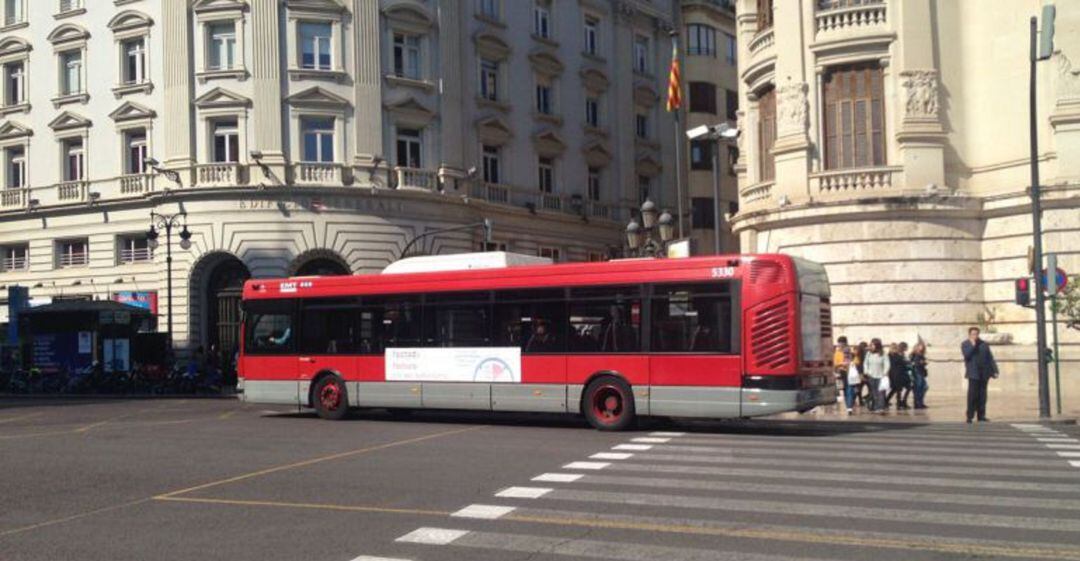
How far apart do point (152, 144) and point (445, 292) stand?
76.8 ft

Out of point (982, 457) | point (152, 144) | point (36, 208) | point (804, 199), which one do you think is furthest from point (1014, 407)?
point (36, 208)

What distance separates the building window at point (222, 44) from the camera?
37.3m

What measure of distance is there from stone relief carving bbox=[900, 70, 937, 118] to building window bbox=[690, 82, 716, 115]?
29.1 metres

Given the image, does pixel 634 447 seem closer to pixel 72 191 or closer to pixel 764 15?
pixel 764 15

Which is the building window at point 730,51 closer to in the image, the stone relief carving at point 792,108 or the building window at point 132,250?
the stone relief carving at point 792,108

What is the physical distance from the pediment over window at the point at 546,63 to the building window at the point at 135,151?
16709 millimetres

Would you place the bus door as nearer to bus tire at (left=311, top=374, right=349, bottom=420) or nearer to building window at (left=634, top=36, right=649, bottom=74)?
bus tire at (left=311, top=374, right=349, bottom=420)

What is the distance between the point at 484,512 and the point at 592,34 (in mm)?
42991

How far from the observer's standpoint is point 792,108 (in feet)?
88.6

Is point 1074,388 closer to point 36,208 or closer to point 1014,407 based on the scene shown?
point 1014,407

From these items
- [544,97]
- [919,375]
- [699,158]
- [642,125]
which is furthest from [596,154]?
[919,375]

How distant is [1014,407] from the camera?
21.7 metres

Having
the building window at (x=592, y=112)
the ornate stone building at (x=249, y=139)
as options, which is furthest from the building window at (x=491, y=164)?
the building window at (x=592, y=112)

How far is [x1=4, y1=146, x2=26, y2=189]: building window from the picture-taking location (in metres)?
41.8
